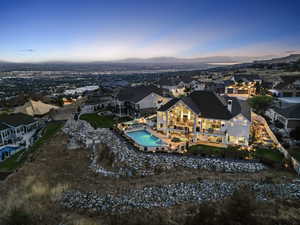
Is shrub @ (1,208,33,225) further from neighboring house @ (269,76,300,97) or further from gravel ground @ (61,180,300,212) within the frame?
neighboring house @ (269,76,300,97)

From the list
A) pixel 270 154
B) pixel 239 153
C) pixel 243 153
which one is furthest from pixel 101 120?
pixel 270 154

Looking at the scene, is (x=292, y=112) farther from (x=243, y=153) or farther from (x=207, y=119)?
(x=207, y=119)

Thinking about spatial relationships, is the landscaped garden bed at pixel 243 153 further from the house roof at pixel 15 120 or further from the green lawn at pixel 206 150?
the house roof at pixel 15 120

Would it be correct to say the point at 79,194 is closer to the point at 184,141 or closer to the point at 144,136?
the point at 144,136

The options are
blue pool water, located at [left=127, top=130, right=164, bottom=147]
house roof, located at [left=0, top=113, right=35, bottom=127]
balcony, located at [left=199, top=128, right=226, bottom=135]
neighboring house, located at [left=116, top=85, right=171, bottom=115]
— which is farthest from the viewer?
neighboring house, located at [left=116, top=85, right=171, bottom=115]

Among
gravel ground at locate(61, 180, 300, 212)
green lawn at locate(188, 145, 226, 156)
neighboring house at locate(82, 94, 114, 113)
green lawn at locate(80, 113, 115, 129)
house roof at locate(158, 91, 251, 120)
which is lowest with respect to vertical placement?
gravel ground at locate(61, 180, 300, 212)

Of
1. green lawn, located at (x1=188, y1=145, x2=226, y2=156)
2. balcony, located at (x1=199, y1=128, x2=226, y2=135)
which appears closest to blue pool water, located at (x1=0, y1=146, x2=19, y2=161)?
green lawn, located at (x1=188, y1=145, x2=226, y2=156)
